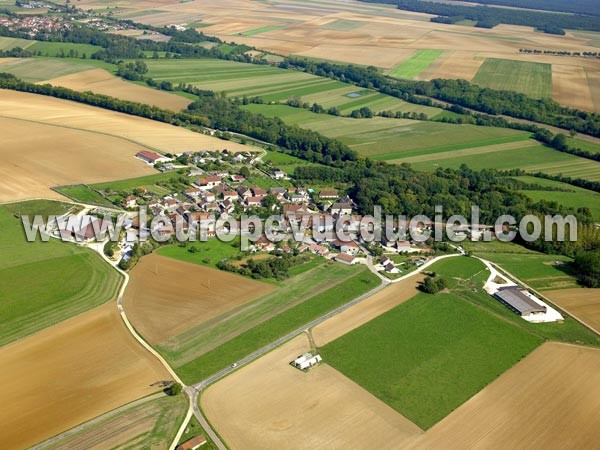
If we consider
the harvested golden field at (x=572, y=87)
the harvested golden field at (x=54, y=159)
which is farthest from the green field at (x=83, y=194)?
the harvested golden field at (x=572, y=87)

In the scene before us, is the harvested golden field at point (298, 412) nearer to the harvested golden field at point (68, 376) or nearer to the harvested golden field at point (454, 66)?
the harvested golden field at point (68, 376)

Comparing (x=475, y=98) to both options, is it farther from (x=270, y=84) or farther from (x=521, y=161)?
(x=270, y=84)

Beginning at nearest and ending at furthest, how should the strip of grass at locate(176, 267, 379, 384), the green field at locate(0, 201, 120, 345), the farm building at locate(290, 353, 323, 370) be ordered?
the strip of grass at locate(176, 267, 379, 384) < the farm building at locate(290, 353, 323, 370) < the green field at locate(0, 201, 120, 345)

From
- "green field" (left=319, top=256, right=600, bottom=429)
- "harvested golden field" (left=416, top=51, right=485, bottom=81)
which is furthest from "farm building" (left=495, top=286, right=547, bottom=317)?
"harvested golden field" (left=416, top=51, right=485, bottom=81)

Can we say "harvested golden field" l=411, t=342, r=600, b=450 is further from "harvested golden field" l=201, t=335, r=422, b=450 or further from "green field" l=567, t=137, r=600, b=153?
"green field" l=567, t=137, r=600, b=153

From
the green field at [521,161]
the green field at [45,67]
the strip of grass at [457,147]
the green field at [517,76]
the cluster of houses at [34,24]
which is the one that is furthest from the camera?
the cluster of houses at [34,24]

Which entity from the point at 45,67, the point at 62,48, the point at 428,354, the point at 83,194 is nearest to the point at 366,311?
the point at 428,354
